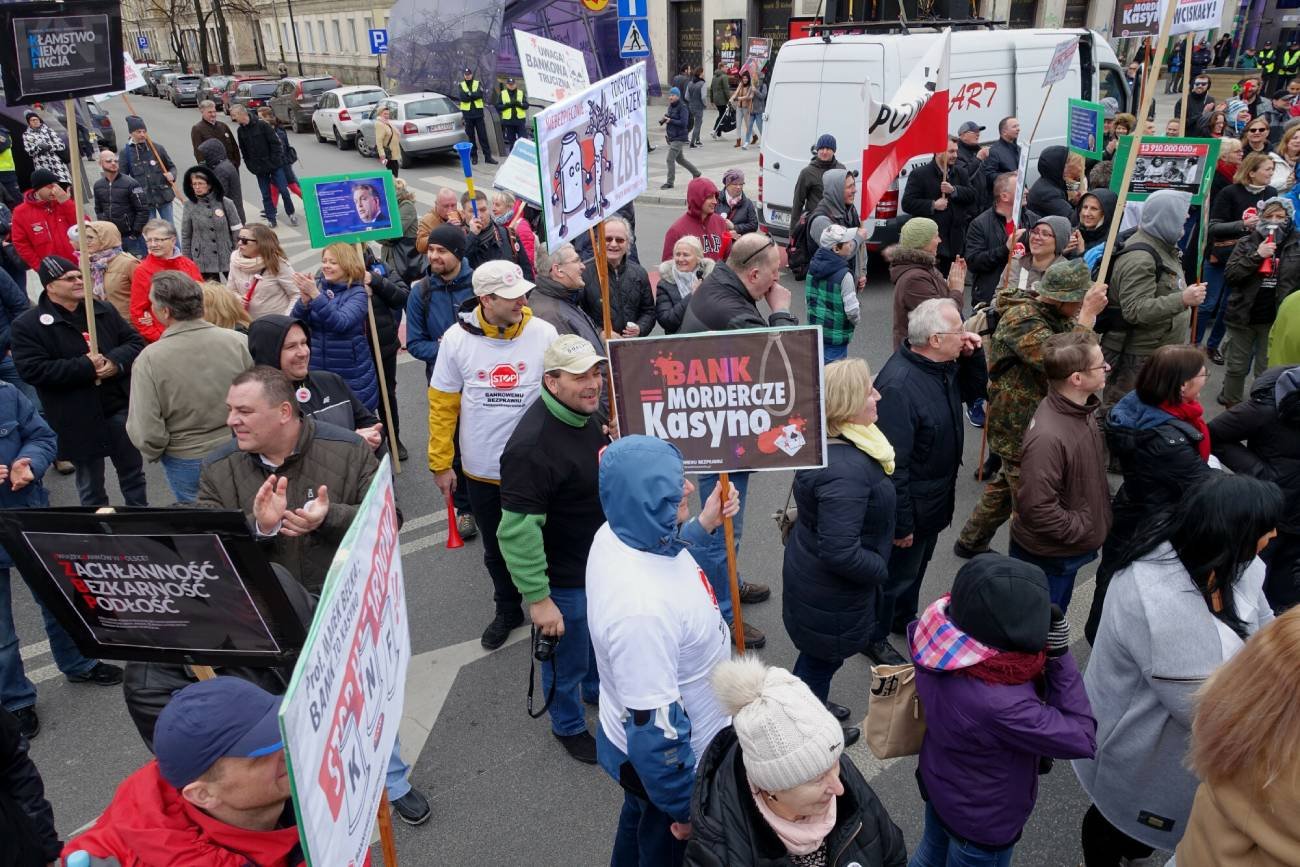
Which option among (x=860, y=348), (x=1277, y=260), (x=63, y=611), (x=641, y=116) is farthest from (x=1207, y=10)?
(x=63, y=611)

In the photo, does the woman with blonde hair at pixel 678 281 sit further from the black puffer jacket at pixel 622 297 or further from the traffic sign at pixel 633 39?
the traffic sign at pixel 633 39

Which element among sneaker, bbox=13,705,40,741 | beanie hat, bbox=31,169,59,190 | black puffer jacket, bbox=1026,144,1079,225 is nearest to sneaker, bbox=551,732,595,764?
sneaker, bbox=13,705,40,741

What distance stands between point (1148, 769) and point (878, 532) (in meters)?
1.24

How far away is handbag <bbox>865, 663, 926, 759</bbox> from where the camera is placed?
272 cm

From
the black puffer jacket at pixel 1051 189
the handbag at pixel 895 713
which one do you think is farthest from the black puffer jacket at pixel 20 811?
the black puffer jacket at pixel 1051 189

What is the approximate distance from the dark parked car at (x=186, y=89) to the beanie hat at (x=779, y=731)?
135 feet

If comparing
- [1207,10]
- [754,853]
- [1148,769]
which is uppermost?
[1207,10]

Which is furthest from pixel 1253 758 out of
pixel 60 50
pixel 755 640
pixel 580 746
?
pixel 60 50

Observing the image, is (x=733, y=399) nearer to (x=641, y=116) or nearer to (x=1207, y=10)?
(x=641, y=116)

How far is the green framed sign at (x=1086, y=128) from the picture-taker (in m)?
8.97

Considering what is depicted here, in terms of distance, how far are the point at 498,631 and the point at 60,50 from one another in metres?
4.06

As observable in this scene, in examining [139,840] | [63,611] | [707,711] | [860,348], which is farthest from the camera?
[860,348]

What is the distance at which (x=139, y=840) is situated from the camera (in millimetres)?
1909

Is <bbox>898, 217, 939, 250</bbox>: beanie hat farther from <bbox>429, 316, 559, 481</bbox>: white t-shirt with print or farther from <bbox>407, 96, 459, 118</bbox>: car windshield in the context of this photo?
<bbox>407, 96, 459, 118</bbox>: car windshield
